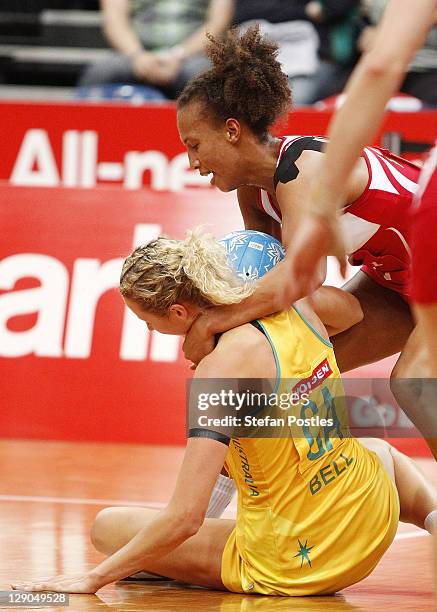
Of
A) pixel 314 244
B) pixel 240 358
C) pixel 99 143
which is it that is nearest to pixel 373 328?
pixel 240 358

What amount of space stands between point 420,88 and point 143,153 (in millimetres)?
2230

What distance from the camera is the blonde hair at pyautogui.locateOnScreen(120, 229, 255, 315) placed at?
3.59 m

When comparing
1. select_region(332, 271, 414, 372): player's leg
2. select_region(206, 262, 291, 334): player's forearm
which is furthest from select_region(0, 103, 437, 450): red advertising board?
select_region(206, 262, 291, 334): player's forearm

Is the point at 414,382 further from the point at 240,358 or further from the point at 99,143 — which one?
the point at 99,143

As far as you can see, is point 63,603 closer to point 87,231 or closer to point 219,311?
point 219,311

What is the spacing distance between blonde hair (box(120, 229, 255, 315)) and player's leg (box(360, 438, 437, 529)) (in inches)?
31.0

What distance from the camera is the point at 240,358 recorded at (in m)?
3.50

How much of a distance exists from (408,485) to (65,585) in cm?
115

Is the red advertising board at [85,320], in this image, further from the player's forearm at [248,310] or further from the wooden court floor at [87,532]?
the player's forearm at [248,310]

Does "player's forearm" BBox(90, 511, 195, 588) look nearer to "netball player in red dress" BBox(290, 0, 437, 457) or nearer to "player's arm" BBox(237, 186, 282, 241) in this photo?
"netball player in red dress" BBox(290, 0, 437, 457)

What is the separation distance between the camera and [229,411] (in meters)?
3.49

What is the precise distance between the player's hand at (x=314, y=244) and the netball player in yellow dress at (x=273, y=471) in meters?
1.21

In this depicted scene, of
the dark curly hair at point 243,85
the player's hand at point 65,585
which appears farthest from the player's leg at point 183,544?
the dark curly hair at point 243,85

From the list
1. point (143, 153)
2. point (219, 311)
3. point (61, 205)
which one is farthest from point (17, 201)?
point (219, 311)
